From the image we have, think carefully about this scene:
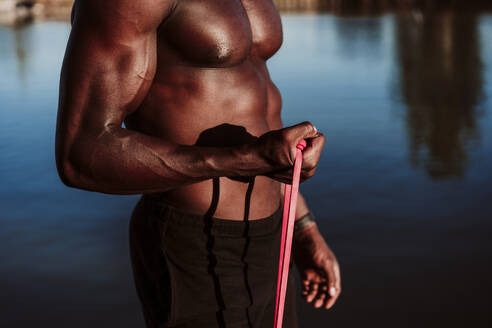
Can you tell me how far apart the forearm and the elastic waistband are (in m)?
0.14

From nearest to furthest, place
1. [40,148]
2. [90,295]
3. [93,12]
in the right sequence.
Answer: [93,12] < [90,295] < [40,148]

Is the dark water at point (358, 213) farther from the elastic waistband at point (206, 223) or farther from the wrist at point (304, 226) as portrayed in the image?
the elastic waistband at point (206, 223)

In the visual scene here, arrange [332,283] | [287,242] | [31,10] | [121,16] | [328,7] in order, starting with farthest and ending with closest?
[31,10] < [328,7] < [332,283] < [287,242] < [121,16]

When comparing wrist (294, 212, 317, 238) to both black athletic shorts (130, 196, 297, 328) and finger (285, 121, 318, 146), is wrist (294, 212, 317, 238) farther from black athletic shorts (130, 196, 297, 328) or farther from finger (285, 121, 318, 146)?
finger (285, 121, 318, 146)

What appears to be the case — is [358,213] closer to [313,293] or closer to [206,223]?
[313,293]

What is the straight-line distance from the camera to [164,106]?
1.21m

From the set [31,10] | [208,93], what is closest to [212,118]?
[208,93]

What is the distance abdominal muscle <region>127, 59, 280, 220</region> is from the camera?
1.20 m

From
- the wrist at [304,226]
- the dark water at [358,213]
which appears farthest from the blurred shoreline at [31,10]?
the wrist at [304,226]

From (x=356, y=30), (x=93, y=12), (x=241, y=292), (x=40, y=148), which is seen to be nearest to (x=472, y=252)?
(x=241, y=292)

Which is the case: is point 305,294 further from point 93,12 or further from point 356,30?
point 356,30

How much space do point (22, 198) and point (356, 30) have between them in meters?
15.1

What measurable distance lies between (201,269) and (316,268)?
17.0 inches

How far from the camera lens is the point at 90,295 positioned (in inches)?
125
